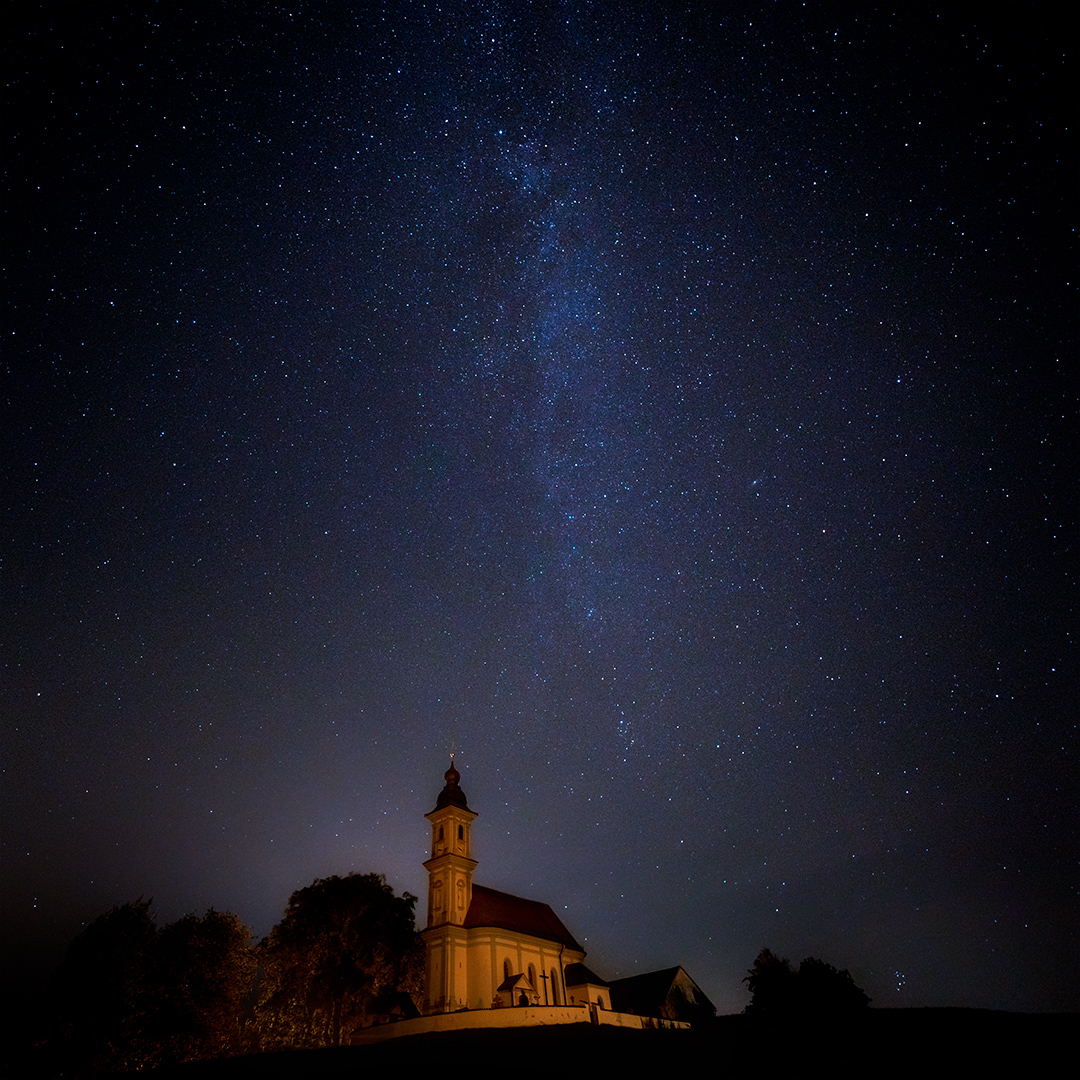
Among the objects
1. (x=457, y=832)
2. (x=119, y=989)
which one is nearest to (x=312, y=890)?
(x=119, y=989)

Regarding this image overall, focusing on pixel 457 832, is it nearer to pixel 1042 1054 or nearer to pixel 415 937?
pixel 415 937

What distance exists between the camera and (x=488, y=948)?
47312 mm

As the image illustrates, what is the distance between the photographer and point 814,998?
4153 cm

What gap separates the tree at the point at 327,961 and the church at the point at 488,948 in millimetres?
4856

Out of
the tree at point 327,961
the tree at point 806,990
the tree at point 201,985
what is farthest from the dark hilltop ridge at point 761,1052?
the tree at point 806,990

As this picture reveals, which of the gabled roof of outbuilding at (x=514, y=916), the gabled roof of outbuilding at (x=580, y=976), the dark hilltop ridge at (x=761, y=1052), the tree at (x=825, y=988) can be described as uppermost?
the gabled roof of outbuilding at (x=514, y=916)

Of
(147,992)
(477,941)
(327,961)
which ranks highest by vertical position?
(477,941)

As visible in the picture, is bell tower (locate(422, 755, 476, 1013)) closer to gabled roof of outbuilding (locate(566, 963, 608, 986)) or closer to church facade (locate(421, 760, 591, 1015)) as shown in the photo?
church facade (locate(421, 760, 591, 1015))

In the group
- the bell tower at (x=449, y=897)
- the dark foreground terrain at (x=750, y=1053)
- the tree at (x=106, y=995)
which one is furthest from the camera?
the bell tower at (x=449, y=897)

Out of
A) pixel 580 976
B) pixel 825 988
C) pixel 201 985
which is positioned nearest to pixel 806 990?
pixel 825 988

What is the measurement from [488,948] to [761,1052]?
3640 cm

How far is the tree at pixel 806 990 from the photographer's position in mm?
40938

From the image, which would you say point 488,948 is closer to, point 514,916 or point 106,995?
point 514,916

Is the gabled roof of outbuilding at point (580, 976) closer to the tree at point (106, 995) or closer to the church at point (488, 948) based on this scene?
the church at point (488, 948)
